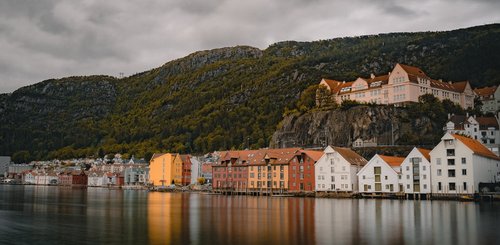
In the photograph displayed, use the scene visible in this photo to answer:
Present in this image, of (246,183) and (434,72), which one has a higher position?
(434,72)

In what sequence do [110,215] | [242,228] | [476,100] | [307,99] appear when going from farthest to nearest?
[307,99]
[476,100]
[110,215]
[242,228]

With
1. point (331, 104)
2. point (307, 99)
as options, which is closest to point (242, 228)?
point (331, 104)

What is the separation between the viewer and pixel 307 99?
Answer: 5266 inches

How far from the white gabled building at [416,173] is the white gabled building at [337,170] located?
10400 millimetres

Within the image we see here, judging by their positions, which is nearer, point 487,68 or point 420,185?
point 420,185

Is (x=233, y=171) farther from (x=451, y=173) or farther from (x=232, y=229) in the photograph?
(x=232, y=229)

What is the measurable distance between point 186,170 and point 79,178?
73.7m

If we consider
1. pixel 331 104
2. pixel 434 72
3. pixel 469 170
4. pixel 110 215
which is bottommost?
pixel 110 215

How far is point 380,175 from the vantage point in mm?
83250

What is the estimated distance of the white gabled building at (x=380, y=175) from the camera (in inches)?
3223

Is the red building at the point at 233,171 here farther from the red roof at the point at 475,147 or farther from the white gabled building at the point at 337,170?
the red roof at the point at 475,147

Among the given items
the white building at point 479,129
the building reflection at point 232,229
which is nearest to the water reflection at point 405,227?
the building reflection at point 232,229

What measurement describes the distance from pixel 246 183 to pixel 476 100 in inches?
2477

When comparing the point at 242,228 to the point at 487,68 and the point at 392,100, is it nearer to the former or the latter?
the point at 392,100
